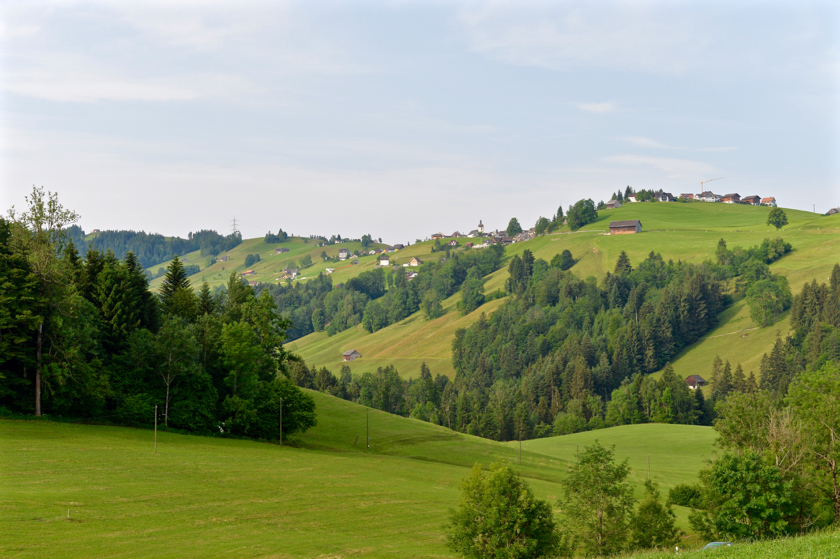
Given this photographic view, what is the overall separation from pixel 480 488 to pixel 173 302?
6122 centimetres

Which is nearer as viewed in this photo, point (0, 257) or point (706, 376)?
point (0, 257)

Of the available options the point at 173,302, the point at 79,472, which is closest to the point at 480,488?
the point at 79,472

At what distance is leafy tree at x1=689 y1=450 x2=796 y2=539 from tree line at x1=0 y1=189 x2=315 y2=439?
5045 centimetres

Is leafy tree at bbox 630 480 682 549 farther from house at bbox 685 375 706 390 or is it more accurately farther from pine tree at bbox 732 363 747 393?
house at bbox 685 375 706 390

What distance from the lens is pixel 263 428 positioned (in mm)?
82938

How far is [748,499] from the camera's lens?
4816 cm

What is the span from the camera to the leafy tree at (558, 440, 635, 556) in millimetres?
46406

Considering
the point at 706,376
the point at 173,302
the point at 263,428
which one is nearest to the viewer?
the point at 263,428

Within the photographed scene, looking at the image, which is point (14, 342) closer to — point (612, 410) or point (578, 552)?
point (578, 552)

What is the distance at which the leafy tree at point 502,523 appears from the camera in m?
41.4

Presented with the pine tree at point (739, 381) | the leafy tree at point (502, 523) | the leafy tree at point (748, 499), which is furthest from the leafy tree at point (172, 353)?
the pine tree at point (739, 381)

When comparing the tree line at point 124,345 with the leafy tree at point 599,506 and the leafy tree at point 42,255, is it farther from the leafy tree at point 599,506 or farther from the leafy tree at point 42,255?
the leafy tree at point 599,506

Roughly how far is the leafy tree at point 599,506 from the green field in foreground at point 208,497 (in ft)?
32.3

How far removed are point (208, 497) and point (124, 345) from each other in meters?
33.3
